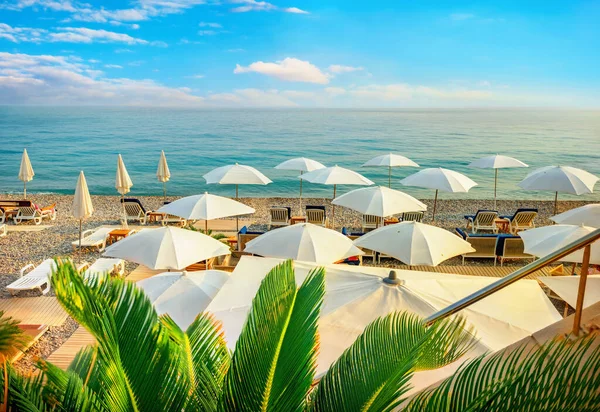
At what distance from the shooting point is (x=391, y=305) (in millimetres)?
4598

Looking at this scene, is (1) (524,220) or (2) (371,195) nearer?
(2) (371,195)

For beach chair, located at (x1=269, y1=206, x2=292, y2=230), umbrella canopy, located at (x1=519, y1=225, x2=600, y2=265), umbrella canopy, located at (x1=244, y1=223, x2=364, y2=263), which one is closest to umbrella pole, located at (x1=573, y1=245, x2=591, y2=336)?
umbrella canopy, located at (x1=244, y1=223, x2=364, y2=263)

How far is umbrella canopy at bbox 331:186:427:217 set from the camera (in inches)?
386

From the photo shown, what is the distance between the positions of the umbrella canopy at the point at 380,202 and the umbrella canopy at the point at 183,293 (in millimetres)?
4499

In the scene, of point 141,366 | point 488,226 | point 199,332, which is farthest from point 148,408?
point 488,226

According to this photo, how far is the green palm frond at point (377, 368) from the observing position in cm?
204

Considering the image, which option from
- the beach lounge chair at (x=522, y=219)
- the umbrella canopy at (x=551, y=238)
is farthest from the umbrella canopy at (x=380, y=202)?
the beach lounge chair at (x=522, y=219)

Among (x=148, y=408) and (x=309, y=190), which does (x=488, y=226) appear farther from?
(x=309, y=190)

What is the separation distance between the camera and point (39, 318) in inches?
290

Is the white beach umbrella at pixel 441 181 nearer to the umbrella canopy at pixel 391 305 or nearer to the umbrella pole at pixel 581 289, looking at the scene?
the umbrella canopy at pixel 391 305

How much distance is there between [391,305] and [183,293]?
9.31 ft

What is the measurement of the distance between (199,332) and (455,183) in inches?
447

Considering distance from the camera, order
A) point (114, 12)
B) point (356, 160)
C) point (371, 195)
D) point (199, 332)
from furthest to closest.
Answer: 1. point (114, 12)
2. point (356, 160)
3. point (371, 195)
4. point (199, 332)

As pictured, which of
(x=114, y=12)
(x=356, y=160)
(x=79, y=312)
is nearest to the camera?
(x=79, y=312)
